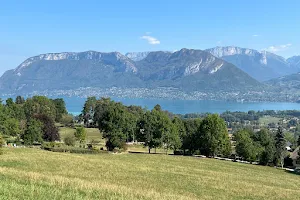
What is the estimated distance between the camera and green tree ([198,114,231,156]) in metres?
69.4

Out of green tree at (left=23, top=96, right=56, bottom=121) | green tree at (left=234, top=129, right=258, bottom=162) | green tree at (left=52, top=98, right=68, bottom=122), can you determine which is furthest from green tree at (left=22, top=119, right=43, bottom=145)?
green tree at (left=52, top=98, right=68, bottom=122)

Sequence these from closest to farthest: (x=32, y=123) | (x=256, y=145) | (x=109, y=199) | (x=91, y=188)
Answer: (x=109, y=199) < (x=91, y=188) < (x=32, y=123) < (x=256, y=145)

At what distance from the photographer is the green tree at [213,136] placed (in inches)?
2731

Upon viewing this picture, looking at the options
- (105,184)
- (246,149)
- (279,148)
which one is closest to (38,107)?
(246,149)

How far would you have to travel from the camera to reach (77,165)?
111 feet

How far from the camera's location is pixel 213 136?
69.6 metres

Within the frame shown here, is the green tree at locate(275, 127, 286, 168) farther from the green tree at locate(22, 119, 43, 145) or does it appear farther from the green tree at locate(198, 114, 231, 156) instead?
the green tree at locate(22, 119, 43, 145)

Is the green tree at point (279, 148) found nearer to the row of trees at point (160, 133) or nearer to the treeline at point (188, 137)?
the treeline at point (188, 137)

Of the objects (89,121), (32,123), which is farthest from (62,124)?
(32,123)

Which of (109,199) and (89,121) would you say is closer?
(109,199)

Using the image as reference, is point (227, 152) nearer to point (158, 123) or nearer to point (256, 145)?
point (256, 145)

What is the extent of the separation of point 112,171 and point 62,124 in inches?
3575

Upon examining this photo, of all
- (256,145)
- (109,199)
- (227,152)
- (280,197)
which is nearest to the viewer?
(109,199)

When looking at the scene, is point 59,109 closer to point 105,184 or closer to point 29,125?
point 29,125
